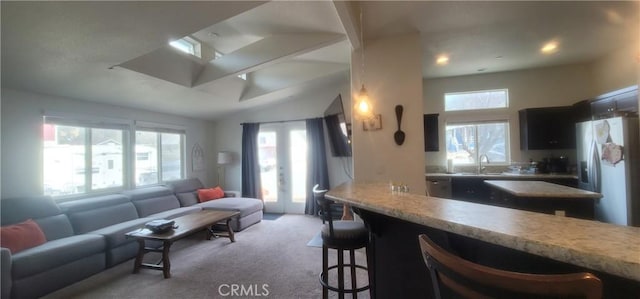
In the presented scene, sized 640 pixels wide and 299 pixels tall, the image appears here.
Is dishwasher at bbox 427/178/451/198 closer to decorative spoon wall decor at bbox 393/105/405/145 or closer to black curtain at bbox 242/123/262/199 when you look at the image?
decorative spoon wall decor at bbox 393/105/405/145

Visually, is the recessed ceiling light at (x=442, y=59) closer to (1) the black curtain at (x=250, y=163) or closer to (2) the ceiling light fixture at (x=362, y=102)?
(2) the ceiling light fixture at (x=362, y=102)

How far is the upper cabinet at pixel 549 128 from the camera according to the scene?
4.34m

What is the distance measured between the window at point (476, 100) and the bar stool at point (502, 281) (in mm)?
5035

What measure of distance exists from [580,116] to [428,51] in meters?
2.84

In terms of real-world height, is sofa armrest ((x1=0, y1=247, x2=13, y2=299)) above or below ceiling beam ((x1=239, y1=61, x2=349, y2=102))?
below

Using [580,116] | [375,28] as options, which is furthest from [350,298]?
[580,116]

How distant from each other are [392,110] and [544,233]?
2566mm

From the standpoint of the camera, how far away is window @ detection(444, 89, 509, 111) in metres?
4.91

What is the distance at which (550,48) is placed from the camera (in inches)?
145

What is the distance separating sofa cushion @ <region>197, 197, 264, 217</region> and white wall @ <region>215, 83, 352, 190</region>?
137 cm

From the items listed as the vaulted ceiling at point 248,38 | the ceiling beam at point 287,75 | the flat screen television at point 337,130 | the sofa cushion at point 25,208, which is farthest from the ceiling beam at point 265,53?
the sofa cushion at point 25,208

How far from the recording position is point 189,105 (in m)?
4.92

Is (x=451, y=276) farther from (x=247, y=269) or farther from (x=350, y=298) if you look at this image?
(x=247, y=269)

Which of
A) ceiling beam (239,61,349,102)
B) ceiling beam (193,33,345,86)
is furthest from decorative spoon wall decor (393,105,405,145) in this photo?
ceiling beam (239,61,349,102)
